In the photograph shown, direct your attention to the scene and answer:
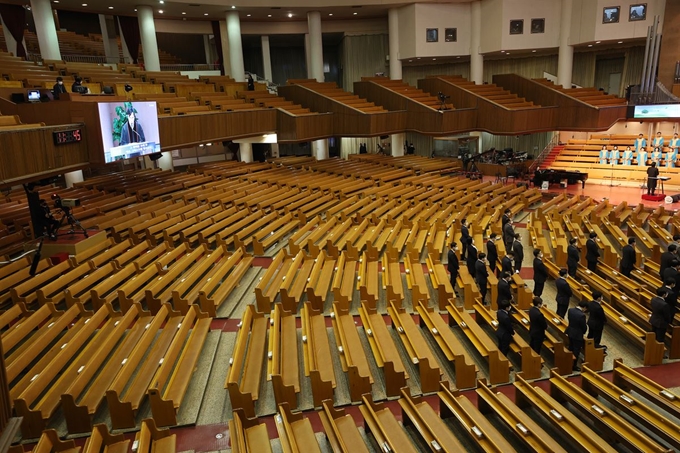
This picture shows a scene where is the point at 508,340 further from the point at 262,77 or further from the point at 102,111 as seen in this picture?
the point at 262,77

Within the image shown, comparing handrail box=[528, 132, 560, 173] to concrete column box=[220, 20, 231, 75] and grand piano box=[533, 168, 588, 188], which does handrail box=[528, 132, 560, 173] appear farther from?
concrete column box=[220, 20, 231, 75]

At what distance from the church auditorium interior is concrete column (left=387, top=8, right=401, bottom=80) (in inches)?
7.5

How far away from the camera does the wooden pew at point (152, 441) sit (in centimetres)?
337

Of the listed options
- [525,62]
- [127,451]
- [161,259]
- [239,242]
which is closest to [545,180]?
[525,62]

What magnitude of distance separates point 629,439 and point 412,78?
2013 cm

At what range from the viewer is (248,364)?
4645 mm

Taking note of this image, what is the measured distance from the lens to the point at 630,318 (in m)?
6.02

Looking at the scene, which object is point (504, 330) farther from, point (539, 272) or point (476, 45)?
point (476, 45)

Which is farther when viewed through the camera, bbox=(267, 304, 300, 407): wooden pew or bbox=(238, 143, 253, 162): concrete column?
bbox=(238, 143, 253, 162): concrete column

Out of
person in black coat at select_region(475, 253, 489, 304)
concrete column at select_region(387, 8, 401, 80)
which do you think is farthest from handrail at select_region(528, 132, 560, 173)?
person in black coat at select_region(475, 253, 489, 304)

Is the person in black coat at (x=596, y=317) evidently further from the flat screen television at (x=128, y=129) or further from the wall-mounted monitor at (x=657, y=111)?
the wall-mounted monitor at (x=657, y=111)

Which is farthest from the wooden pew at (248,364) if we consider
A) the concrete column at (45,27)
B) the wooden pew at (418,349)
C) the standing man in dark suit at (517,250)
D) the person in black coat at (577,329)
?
the concrete column at (45,27)

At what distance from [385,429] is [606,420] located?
1651 millimetres

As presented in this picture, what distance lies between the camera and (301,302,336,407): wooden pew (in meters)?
4.28
